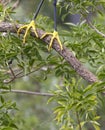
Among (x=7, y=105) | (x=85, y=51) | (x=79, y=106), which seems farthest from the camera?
(x=85, y=51)

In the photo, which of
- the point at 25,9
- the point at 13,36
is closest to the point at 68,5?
the point at 13,36

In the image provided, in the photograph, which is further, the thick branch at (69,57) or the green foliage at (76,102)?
the thick branch at (69,57)

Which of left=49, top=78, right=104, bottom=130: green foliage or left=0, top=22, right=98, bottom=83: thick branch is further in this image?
left=0, top=22, right=98, bottom=83: thick branch

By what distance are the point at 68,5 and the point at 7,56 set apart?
0.86 feet

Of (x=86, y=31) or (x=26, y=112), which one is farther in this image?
(x=26, y=112)

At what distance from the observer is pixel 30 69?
1329mm

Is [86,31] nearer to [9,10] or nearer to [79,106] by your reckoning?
[9,10]

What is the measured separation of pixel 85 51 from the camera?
52.0 inches

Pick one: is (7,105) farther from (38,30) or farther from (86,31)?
(86,31)

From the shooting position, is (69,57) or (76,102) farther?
(69,57)

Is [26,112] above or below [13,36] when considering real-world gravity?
below

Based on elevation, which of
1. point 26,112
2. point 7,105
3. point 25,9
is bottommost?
point 26,112

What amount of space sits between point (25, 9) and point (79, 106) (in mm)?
1716

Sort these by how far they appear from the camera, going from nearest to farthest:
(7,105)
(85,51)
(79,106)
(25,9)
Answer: (79,106) → (7,105) → (85,51) → (25,9)
